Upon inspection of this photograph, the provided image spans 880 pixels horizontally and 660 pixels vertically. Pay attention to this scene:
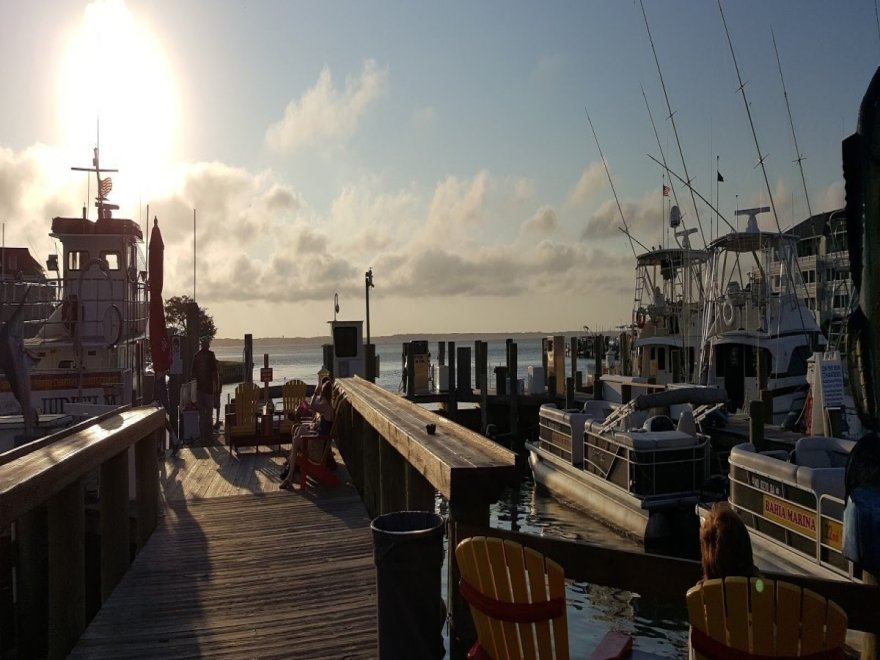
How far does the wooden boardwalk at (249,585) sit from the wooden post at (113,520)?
0.17 m

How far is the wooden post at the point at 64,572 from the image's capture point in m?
4.64

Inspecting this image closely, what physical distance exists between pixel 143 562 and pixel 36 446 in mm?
2216

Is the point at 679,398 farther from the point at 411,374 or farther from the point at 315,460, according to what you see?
the point at 411,374

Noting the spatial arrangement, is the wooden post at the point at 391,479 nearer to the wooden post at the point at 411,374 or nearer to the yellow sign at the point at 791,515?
the yellow sign at the point at 791,515

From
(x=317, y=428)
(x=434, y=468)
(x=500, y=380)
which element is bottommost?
(x=500, y=380)

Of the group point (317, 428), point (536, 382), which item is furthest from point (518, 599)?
point (536, 382)

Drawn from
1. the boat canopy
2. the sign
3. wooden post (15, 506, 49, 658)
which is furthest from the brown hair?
the sign

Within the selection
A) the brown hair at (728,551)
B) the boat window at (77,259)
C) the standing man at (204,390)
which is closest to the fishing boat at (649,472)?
the standing man at (204,390)

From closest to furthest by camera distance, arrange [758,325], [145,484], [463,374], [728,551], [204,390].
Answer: [728,551] → [145,484] → [204,390] → [758,325] → [463,374]

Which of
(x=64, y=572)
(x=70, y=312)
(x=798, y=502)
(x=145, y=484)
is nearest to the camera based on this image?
(x=64, y=572)

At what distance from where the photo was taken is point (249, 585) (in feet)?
19.0

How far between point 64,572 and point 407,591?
2.59 m

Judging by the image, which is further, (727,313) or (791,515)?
(727,313)

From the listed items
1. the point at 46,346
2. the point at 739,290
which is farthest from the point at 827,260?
the point at 46,346
